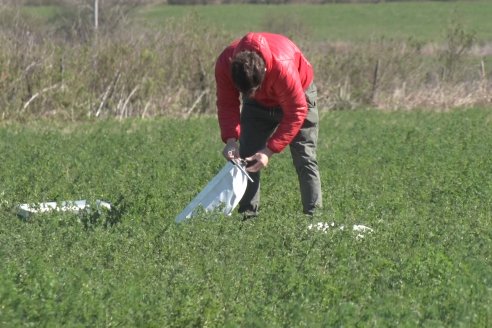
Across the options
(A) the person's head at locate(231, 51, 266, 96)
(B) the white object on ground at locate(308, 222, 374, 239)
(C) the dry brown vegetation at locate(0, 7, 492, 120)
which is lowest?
(C) the dry brown vegetation at locate(0, 7, 492, 120)

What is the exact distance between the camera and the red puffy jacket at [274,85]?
26.9 ft

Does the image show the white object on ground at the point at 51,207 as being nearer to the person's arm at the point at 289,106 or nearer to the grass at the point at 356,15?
the person's arm at the point at 289,106

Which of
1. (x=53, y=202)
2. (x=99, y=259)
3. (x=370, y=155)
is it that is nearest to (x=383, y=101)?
(x=370, y=155)

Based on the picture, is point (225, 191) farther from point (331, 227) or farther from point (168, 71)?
point (168, 71)

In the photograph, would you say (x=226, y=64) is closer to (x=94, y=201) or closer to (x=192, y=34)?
(x=94, y=201)

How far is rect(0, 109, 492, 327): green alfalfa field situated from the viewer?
19.7 feet

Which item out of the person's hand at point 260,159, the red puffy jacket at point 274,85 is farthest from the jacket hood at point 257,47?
the person's hand at point 260,159

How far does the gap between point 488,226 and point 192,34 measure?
16.2 metres

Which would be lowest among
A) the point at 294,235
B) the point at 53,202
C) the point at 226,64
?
the point at 53,202

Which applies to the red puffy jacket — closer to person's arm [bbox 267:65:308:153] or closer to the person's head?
person's arm [bbox 267:65:308:153]

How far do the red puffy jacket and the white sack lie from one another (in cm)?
32

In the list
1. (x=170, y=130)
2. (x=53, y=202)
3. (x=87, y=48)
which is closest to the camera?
(x=53, y=202)

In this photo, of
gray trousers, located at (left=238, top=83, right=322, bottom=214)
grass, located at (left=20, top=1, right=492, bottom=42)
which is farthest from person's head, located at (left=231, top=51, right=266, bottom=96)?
grass, located at (left=20, top=1, right=492, bottom=42)

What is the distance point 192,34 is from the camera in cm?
2445
